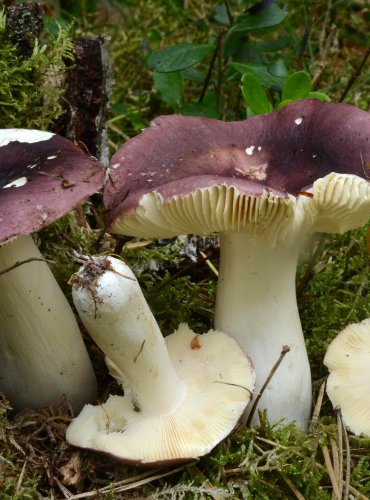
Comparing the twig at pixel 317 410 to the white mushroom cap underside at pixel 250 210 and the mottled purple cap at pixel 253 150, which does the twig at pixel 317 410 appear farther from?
the mottled purple cap at pixel 253 150

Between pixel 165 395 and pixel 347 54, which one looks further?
pixel 347 54

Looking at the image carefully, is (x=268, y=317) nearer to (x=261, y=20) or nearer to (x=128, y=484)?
(x=128, y=484)

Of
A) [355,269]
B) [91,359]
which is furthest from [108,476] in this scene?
[355,269]

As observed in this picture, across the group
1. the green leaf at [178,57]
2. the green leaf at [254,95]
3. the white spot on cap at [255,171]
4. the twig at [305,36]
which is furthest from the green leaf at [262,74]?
the white spot on cap at [255,171]

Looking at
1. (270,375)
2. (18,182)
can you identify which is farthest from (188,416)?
(18,182)

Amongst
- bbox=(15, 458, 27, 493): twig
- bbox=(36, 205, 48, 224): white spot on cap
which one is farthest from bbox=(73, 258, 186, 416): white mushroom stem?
bbox=(15, 458, 27, 493): twig

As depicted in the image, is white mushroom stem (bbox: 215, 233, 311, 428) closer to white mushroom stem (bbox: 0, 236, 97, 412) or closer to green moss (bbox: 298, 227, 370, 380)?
green moss (bbox: 298, 227, 370, 380)

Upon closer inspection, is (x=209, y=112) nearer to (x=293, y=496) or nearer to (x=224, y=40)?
(x=224, y=40)

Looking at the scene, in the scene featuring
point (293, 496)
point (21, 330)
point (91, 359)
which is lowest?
point (293, 496)
